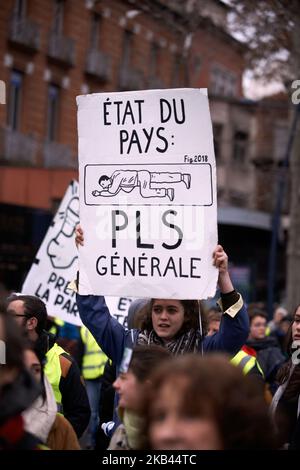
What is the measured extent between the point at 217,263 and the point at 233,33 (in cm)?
1572

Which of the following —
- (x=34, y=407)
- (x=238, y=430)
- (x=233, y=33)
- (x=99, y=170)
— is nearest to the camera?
(x=238, y=430)

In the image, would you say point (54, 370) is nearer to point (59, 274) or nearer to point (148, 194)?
point (148, 194)

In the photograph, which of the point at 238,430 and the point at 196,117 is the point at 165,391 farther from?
the point at 196,117

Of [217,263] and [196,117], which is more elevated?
[196,117]

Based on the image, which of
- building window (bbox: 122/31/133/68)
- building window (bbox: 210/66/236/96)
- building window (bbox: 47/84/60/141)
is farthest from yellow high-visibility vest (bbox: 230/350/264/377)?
building window (bbox: 210/66/236/96)

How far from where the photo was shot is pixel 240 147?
4616 centimetres

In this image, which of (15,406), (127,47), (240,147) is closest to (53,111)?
(127,47)

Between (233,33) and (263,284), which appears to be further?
(263,284)

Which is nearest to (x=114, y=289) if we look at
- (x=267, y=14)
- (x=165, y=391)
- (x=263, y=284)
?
(x=165, y=391)

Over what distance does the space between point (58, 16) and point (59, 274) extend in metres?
22.6

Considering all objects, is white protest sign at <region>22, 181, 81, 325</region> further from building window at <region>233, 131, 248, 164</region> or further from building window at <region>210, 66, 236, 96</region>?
building window at <region>233, 131, 248, 164</region>

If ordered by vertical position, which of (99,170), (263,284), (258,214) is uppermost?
(99,170)

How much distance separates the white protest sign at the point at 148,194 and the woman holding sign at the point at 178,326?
0.06 m

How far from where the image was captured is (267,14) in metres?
18.5
